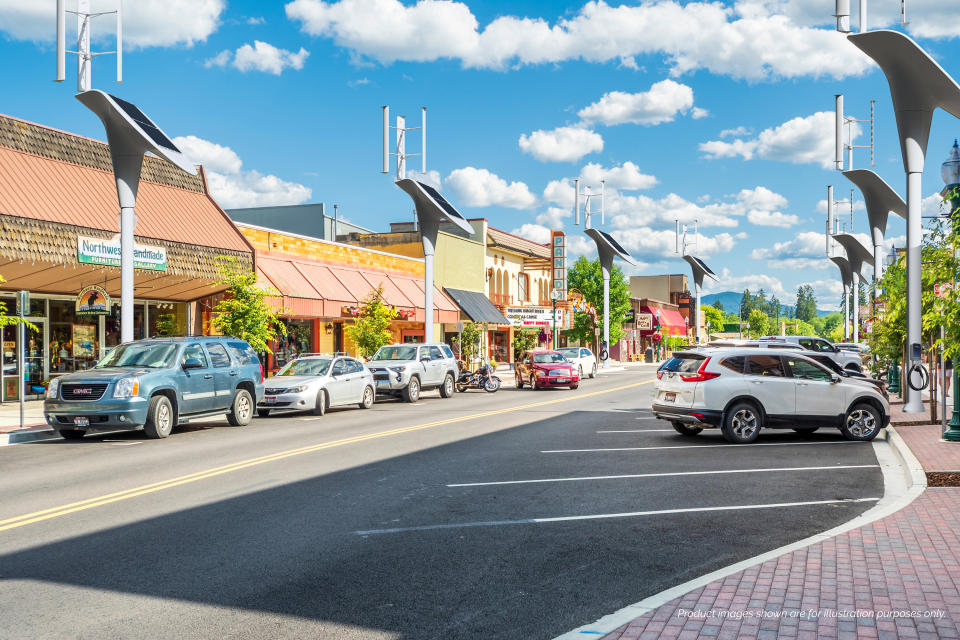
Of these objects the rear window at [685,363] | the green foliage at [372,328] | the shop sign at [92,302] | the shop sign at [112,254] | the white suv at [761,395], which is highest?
the shop sign at [112,254]

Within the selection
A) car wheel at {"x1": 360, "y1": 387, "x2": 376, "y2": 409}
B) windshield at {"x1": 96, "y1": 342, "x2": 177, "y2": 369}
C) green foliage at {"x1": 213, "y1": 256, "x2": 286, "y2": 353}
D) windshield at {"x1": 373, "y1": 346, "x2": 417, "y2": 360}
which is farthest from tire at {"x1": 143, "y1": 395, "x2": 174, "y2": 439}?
windshield at {"x1": 373, "y1": 346, "x2": 417, "y2": 360}

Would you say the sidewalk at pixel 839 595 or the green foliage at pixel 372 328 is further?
the green foliage at pixel 372 328

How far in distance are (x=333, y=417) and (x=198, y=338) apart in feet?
13.7

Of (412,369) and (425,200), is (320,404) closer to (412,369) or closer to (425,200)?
(412,369)

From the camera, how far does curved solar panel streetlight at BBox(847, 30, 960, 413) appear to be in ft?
58.5

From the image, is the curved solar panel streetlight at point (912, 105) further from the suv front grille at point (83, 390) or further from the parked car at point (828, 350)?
the suv front grille at point (83, 390)

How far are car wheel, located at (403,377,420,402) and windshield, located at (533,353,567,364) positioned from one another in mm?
8673

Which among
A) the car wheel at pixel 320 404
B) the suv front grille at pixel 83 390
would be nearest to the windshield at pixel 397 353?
the car wheel at pixel 320 404

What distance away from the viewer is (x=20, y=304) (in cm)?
1681

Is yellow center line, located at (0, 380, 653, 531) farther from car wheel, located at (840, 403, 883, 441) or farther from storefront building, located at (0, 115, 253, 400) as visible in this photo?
storefront building, located at (0, 115, 253, 400)

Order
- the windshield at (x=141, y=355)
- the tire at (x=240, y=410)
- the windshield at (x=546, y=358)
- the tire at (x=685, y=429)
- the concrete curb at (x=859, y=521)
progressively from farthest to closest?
the windshield at (x=546, y=358) < the tire at (x=240, y=410) < the windshield at (x=141, y=355) < the tire at (x=685, y=429) < the concrete curb at (x=859, y=521)

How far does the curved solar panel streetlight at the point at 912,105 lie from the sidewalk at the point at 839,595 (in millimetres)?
12340

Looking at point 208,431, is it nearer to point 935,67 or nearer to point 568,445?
point 568,445

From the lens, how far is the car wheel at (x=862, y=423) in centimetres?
1512
